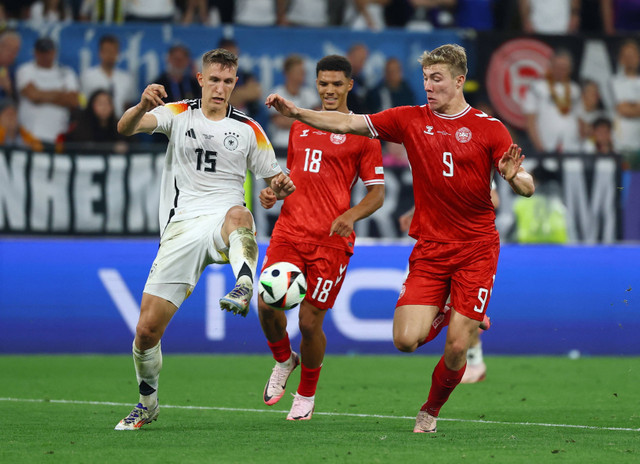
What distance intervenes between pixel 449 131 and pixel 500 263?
603 cm

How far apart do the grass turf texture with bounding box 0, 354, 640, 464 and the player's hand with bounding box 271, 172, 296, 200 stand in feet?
5.45

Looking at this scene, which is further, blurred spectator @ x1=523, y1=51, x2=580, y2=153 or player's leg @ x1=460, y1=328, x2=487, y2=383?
blurred spectator @ x1=523, y1=51, x2=580, y2=153

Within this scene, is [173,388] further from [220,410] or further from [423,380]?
[423,380]

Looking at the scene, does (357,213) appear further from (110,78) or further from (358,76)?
(110,78)

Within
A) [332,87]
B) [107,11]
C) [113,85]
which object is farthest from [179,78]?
[332,87]

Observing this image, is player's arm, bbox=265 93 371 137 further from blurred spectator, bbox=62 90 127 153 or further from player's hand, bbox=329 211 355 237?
blurred spectator, bbox=62 90 127 153

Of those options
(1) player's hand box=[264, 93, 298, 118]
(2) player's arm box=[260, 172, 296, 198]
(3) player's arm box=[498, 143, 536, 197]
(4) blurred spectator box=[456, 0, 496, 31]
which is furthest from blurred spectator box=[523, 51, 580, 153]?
(1) player's hand box=[264, 93, 298, 118]

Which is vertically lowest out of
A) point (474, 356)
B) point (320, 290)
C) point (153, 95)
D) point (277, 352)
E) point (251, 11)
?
point (474, 356)

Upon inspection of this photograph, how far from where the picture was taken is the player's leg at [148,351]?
7.04 m

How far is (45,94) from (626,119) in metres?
8.63

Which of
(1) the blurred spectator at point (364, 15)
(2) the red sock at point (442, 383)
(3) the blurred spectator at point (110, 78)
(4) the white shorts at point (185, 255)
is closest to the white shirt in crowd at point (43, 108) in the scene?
(3) the blurred spectator at point (110, 78)

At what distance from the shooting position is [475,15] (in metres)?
16.9

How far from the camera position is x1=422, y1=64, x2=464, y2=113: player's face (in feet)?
23.4

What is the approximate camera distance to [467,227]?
23.8 ft
